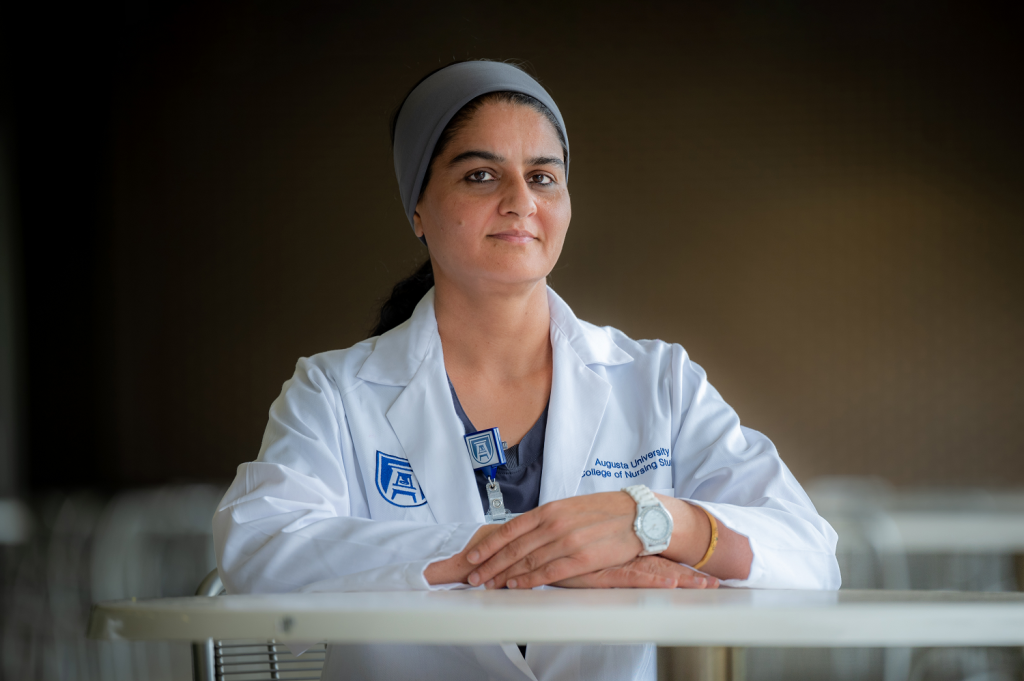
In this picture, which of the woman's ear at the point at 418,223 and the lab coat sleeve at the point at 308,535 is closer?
the lab coat sleeve at the point at 308,535

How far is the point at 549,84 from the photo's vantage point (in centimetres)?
580

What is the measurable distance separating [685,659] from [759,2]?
18.1 ft

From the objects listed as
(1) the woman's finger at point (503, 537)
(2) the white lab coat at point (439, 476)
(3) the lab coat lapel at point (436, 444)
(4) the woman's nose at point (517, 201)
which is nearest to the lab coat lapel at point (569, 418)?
(2) the white lab coat at point (439, 476)

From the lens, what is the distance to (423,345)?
5.99 ft

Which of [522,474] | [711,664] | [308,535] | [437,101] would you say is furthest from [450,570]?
[437,101]

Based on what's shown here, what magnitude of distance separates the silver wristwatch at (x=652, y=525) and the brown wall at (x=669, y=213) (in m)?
4.50

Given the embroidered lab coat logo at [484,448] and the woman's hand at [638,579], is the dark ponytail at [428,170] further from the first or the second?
the woman's hand at [638,579]

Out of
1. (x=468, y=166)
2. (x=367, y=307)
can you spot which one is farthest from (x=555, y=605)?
(x=367, y=307)


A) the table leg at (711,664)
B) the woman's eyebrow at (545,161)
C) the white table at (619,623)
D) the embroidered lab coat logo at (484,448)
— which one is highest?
the woman's eyebrow at (545,161)

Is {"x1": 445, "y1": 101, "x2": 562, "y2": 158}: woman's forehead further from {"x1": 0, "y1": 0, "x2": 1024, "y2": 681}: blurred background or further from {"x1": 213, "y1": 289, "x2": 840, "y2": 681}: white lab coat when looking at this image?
{"x1": 0, "y1": 0, "x2": 1024, "y2": 681}: blurred background

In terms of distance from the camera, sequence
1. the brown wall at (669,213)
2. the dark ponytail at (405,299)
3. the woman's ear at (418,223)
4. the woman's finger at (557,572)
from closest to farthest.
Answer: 1. the woman's finger at (557,572)
2. the woman's ear at (418,223)
3. the dark ponytail at (405,299)
4. the brown wall at (669,213)

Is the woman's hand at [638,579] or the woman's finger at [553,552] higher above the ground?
the woman's finger at [553,552]

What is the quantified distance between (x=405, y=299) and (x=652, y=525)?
108 cm

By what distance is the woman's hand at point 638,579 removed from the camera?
1.20 metres
